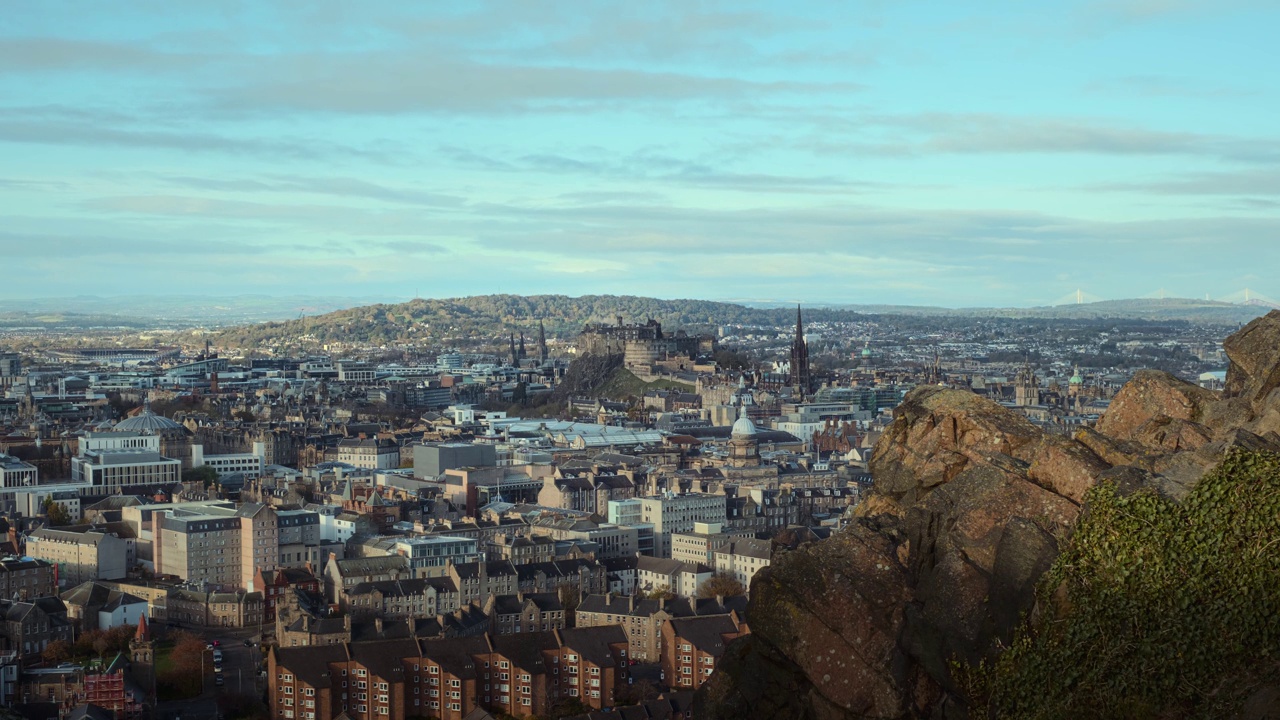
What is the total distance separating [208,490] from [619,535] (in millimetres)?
21139

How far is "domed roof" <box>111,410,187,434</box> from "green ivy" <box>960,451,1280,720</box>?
79.2m

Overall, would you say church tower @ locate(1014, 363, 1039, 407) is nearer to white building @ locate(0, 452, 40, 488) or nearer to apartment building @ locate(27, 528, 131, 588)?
white building @ locate(0, 452, 40, 488)

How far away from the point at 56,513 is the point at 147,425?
20.5 meters

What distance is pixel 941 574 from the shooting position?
1616 centimetres

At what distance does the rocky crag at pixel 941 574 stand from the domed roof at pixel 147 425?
75.0 metres

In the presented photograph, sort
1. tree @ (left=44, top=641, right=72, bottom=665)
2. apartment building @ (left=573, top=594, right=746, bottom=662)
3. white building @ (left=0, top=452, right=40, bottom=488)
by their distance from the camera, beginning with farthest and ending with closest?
white building @ (left=0, top=452, right=40, bottom=488), apartment building @ (left=573, top=594, right=746, bottom=662), tree @ (left=44, top=641, right=72, bottom=665)

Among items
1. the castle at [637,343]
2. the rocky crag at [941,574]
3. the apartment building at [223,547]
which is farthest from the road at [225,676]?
the castle at [637,343]

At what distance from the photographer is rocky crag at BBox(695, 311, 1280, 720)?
15.5m

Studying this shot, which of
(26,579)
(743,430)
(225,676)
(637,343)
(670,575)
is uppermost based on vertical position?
(637,343)

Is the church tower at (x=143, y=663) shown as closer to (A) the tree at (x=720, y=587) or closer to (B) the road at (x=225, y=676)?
(B) the road at (x=225, y=676)

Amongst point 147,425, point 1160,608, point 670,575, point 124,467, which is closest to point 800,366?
point 147,425

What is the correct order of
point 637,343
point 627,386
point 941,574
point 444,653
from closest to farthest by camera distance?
→ 1. point 941,574
2. point 444,653
3. point 627,386
4. point 637,343

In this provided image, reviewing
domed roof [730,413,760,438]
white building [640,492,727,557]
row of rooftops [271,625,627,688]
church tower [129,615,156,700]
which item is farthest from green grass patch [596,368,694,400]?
row of rooftops [271,625,627,688]

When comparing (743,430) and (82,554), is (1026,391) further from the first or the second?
(82,554)
